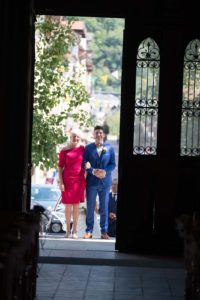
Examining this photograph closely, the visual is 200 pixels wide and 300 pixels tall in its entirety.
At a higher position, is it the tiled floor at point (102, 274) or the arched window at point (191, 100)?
the arched window at point (191, 100)

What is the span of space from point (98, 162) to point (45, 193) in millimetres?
5025

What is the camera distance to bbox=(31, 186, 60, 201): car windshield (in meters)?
A: 17.2

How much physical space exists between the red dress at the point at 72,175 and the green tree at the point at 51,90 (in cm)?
233

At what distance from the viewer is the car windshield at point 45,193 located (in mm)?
17156

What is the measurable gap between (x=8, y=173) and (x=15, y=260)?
409 cm

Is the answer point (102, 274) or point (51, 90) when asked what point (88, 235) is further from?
point (51, 90)

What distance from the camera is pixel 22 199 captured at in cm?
915

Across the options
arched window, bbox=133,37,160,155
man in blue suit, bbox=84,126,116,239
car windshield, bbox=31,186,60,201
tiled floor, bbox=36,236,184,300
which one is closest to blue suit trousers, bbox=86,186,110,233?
man in blue suit, bbox=84,126,116,239


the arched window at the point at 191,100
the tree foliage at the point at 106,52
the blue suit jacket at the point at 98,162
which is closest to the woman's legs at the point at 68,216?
the blue suit jacket at the point at 98,162

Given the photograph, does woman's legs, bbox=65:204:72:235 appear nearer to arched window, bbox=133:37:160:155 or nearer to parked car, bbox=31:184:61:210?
arched window, bbox=133:37:160:155

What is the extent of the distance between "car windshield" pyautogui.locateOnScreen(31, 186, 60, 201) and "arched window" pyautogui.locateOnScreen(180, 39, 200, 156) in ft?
21.3

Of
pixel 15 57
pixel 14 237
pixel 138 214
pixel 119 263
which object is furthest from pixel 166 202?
pixel 14 237

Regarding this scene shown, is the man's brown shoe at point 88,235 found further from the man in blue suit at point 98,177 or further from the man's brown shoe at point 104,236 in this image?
the man's brown shoe at point 104,236

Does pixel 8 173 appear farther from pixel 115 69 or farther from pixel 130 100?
pixel 115 69
